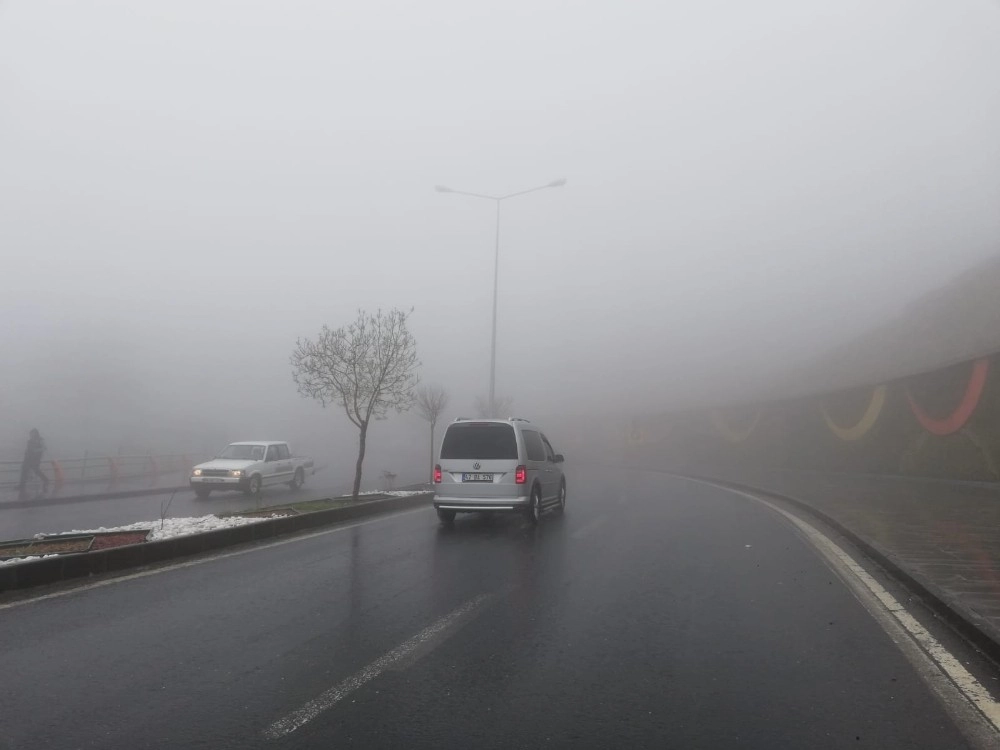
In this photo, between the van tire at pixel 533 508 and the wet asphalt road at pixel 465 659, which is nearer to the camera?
the wet asphalt road at pixel 465 659

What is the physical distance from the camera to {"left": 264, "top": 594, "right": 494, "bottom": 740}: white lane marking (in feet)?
13.6

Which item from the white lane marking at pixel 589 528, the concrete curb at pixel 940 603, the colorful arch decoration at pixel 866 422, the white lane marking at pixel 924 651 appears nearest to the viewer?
the white lane marking at pixel 924 651

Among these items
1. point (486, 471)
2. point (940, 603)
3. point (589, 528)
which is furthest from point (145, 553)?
point (940, 603)

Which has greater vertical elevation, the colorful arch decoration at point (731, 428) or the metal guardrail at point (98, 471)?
the colorful arch decoration at point (731, 428)

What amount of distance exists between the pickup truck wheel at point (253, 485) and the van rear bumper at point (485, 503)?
10497 mm

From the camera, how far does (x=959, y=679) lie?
192 inches

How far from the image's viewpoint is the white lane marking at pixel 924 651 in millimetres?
4324

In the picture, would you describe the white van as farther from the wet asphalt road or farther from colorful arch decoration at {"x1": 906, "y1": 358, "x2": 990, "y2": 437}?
colorful arch decoration at {"x1": 906, "y1": 358, "x2": 990, "y2": 437}

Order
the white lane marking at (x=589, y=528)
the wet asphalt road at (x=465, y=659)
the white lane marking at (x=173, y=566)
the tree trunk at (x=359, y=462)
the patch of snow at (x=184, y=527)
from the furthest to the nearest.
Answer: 1. the tree trunk at (x=359, y=462)
2. the white lane marking at (x=589, y=528)
3. the patch of snow at (x=184, y=527)
4. the white lane marking at (x=173, y=566)
5. the wet asphalt road at (x=465, y=659)

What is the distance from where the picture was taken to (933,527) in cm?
1140

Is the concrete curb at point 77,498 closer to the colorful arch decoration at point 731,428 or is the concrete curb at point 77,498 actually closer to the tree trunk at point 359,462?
the tree trunk at point 359,462

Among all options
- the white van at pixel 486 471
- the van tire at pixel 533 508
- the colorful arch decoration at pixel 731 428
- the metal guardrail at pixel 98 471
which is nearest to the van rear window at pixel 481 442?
the white van at pixel 486 471

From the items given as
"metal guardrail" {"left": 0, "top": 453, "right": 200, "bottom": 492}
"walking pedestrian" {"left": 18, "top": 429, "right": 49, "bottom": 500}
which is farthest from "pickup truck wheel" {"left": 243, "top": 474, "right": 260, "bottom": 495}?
"metal guardrail" {"left": 0, "top": 453, "right": 200, "bottom": 492}

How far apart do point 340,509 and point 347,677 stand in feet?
29.6
